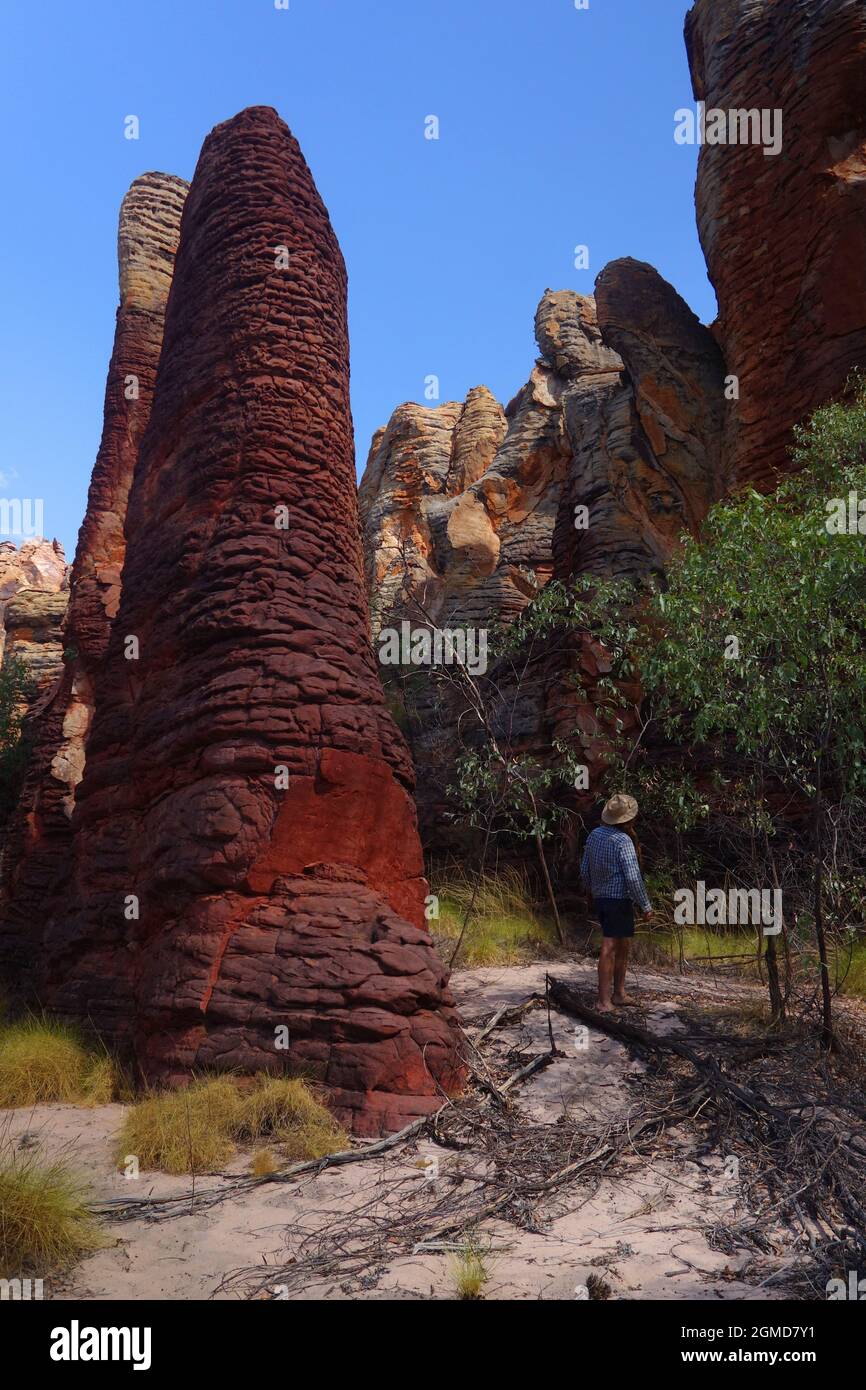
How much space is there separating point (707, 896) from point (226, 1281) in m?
8.94

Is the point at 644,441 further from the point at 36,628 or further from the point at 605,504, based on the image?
the point at 36,628

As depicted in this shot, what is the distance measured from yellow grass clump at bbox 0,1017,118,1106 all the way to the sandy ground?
0.96 ft

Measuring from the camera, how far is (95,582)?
14.2 m

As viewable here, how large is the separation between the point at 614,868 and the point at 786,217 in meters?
11.3

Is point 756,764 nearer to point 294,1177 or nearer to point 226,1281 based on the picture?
point 294,1177

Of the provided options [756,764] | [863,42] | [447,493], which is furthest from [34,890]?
[447,493]

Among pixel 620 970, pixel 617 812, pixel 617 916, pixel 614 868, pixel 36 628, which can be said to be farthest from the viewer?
pixel 36 628

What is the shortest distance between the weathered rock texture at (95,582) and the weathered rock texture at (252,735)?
→ 4090 mm

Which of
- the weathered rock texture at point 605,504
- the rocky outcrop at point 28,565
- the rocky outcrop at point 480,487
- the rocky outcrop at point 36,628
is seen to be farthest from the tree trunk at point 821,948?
the rocky outcrop at point 28,565

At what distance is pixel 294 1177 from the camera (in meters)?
4.56

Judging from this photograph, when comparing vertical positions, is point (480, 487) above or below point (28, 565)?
below

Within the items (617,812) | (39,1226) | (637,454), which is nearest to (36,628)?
(637,454)

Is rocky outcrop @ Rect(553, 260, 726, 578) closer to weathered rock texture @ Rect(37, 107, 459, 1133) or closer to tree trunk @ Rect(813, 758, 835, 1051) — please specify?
weathered rock texture @ Rect(37, 107, 459, 1133)

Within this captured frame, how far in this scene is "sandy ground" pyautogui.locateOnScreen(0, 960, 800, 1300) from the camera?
3.49m
